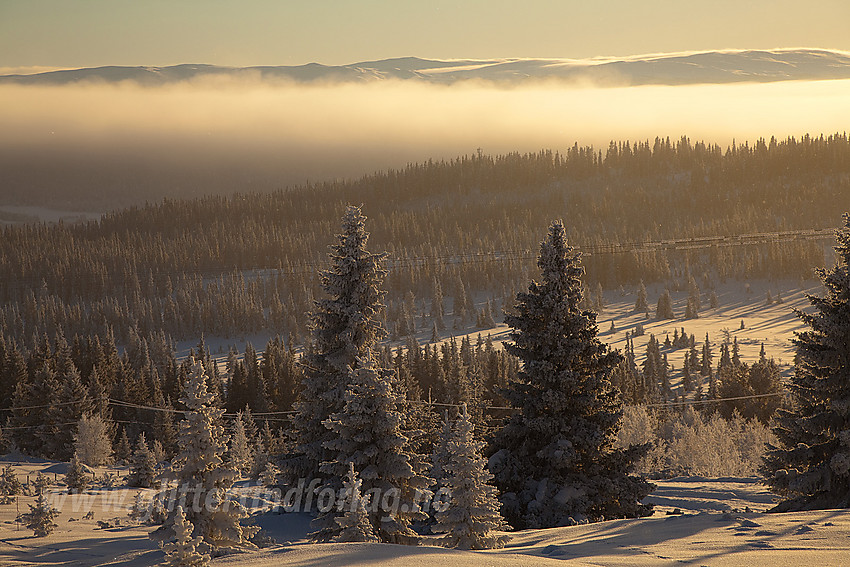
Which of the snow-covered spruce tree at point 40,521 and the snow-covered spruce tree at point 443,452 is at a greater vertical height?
the snow-covered spruce tree at point 443,452

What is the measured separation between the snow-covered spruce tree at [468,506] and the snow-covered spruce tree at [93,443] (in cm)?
4686

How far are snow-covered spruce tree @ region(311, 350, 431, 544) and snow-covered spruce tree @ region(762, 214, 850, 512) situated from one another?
1101 cm

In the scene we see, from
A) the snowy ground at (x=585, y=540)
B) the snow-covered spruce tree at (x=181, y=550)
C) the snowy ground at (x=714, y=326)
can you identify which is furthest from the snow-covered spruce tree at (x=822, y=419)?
the snowy ground at (x=714, y=326)

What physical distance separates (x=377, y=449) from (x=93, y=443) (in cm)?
4588

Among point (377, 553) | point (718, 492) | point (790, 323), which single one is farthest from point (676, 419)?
point (790, 323)

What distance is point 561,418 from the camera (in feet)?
79.5

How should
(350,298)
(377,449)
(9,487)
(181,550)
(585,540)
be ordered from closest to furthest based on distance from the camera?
(181,550) < (585,540) < (377,449) < (350,298) < (9,487)

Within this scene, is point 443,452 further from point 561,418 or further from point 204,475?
point 204,475

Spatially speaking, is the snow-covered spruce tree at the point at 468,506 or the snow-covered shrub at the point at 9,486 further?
the snow-covered shrub at the point at 9,486

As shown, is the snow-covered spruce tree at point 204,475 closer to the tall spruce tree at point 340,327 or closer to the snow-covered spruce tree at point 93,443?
the tall spruce tree at point 340,327

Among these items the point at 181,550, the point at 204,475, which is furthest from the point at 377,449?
the point at 181,550

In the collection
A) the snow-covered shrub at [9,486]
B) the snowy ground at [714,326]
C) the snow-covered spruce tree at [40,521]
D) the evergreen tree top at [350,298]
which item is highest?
the evergreen tree top at [350,298]

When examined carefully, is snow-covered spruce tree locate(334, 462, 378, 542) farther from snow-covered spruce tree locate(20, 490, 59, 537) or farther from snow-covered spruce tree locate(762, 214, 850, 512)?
snow-covered spruce tree locate(762, 214, 850, 512)

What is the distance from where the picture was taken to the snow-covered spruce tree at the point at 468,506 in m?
17.2
